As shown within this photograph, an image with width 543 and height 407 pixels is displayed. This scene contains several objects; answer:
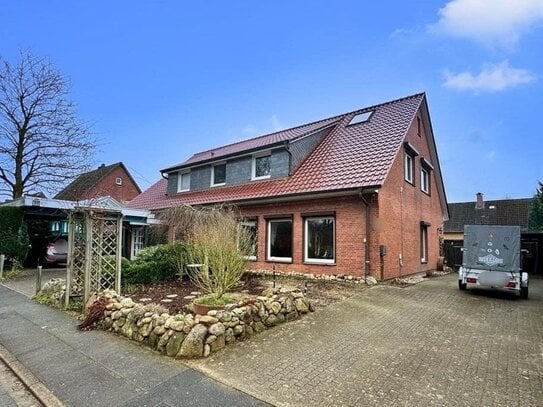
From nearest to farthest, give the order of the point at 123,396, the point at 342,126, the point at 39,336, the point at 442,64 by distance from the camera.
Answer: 1. the point at 123,396
2. the point at 39,336
3. the point at 442,64
4. the point at 342,126

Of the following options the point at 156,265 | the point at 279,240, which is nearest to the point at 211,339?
the point at 156,265

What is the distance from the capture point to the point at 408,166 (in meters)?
15.8

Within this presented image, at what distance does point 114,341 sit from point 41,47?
21225 millimetres

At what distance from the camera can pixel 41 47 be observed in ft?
66.9

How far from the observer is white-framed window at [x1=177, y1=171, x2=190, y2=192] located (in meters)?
20.5

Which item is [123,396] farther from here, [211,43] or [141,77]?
[141,77]

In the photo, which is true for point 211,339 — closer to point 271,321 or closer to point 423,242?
point 271,321

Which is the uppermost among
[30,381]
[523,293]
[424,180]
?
[424,180]

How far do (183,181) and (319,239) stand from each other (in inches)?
424

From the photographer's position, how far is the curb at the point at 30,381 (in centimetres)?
427

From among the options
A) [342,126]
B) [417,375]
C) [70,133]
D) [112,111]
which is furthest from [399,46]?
[70,133]

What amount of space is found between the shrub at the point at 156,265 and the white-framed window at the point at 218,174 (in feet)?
21.4

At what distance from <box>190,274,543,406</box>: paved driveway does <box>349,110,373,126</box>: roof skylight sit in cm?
1102

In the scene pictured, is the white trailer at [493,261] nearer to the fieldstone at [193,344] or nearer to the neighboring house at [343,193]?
the neighboring house at [343,193]
